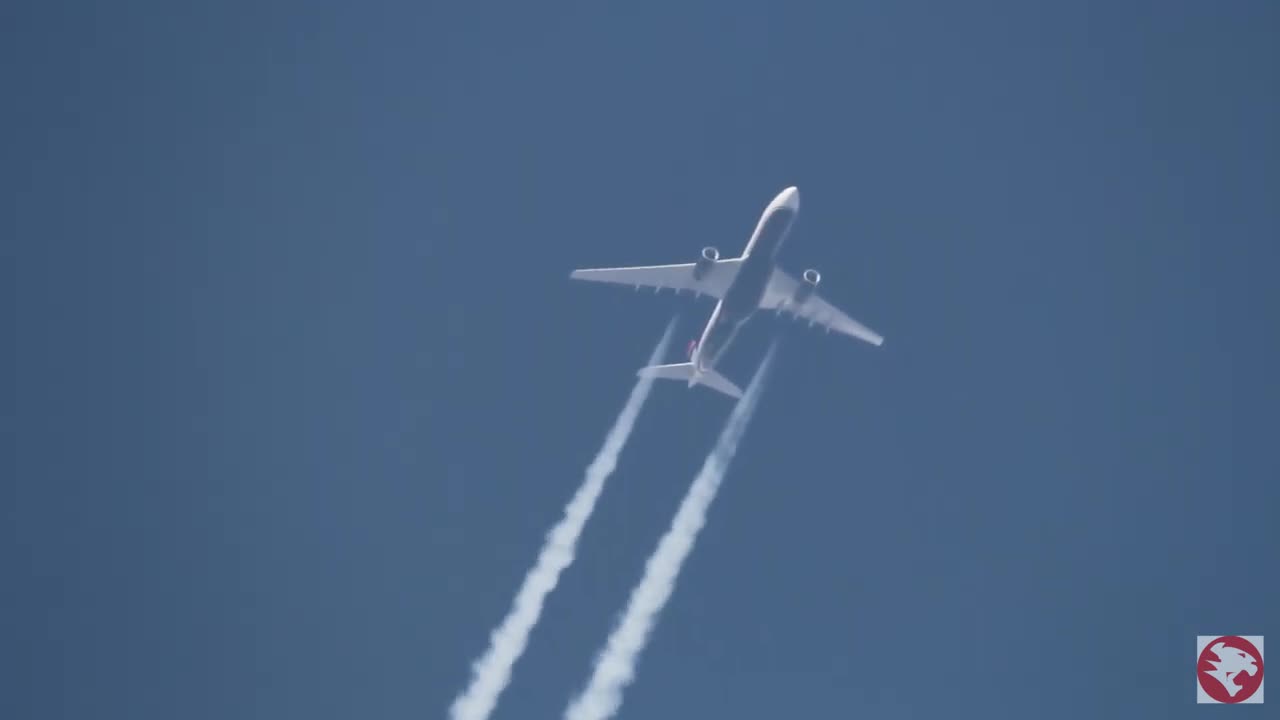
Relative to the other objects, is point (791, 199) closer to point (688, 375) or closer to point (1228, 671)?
point (688, 375)

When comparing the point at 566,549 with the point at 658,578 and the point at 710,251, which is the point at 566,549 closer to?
the point at 658,578

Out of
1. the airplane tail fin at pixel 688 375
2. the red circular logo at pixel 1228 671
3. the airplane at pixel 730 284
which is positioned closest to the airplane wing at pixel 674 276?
the airplane at pixel 730 284

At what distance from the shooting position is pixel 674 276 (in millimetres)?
70812

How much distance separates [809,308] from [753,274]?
312 inches

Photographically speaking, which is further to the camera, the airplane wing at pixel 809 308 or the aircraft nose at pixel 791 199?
the airplane wing at pixel 809 308

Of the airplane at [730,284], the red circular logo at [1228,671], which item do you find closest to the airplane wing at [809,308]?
the airplane at [730,284]

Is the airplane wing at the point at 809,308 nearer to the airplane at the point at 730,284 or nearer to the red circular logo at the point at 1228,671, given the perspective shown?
the airplane at the point at 730,284

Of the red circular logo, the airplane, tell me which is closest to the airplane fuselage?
the airplane

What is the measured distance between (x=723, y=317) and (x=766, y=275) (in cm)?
290

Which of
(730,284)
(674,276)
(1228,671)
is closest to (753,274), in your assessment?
(730,284)

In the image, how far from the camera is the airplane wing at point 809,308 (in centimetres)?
7062

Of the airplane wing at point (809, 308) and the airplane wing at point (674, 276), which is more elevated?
the airplane wing at point (809, 308)

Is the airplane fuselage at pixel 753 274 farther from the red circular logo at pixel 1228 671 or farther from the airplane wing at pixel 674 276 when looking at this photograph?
the red circular logo at pixel 1228 671

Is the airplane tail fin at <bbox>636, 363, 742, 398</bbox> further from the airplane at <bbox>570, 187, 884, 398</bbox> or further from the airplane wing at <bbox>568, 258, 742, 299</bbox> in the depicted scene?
the airplane wing at <bbox>568, 258, 742, 299</bbox>
